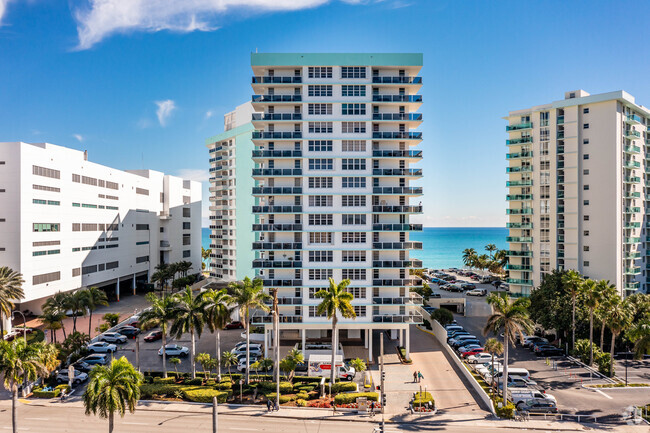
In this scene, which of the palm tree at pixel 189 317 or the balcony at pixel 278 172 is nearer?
the palm tree at pixel 189 317

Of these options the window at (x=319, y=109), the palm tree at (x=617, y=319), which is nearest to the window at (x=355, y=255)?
the window at (x=319, y=109)

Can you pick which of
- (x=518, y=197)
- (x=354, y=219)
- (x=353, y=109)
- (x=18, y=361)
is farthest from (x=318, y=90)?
(x=18, y=361)

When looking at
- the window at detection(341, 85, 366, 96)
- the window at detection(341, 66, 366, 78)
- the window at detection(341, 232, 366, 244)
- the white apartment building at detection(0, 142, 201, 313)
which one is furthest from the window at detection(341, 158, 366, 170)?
the white apartment building at detection(0, 142, 201, 313)

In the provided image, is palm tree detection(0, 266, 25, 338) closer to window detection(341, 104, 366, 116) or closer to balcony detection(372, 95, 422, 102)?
window detection(341, 104, 366, 116)

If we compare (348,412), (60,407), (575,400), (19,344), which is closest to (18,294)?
(60,407)

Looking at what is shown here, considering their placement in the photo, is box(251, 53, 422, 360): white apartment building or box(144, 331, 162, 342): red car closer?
box(251, 53, 422, 360): white apartment building

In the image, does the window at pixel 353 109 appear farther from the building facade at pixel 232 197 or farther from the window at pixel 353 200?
the building facade at pixel 232 197

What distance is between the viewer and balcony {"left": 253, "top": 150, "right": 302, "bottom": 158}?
192 feet

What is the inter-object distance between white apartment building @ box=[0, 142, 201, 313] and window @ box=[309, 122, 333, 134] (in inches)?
1838

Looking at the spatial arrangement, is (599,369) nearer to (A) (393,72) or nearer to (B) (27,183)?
→ (A) (393,72)

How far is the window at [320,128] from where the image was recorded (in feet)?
194

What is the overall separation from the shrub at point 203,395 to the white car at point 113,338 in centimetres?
2384

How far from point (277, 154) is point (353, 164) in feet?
34.3

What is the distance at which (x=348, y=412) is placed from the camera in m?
41.4
